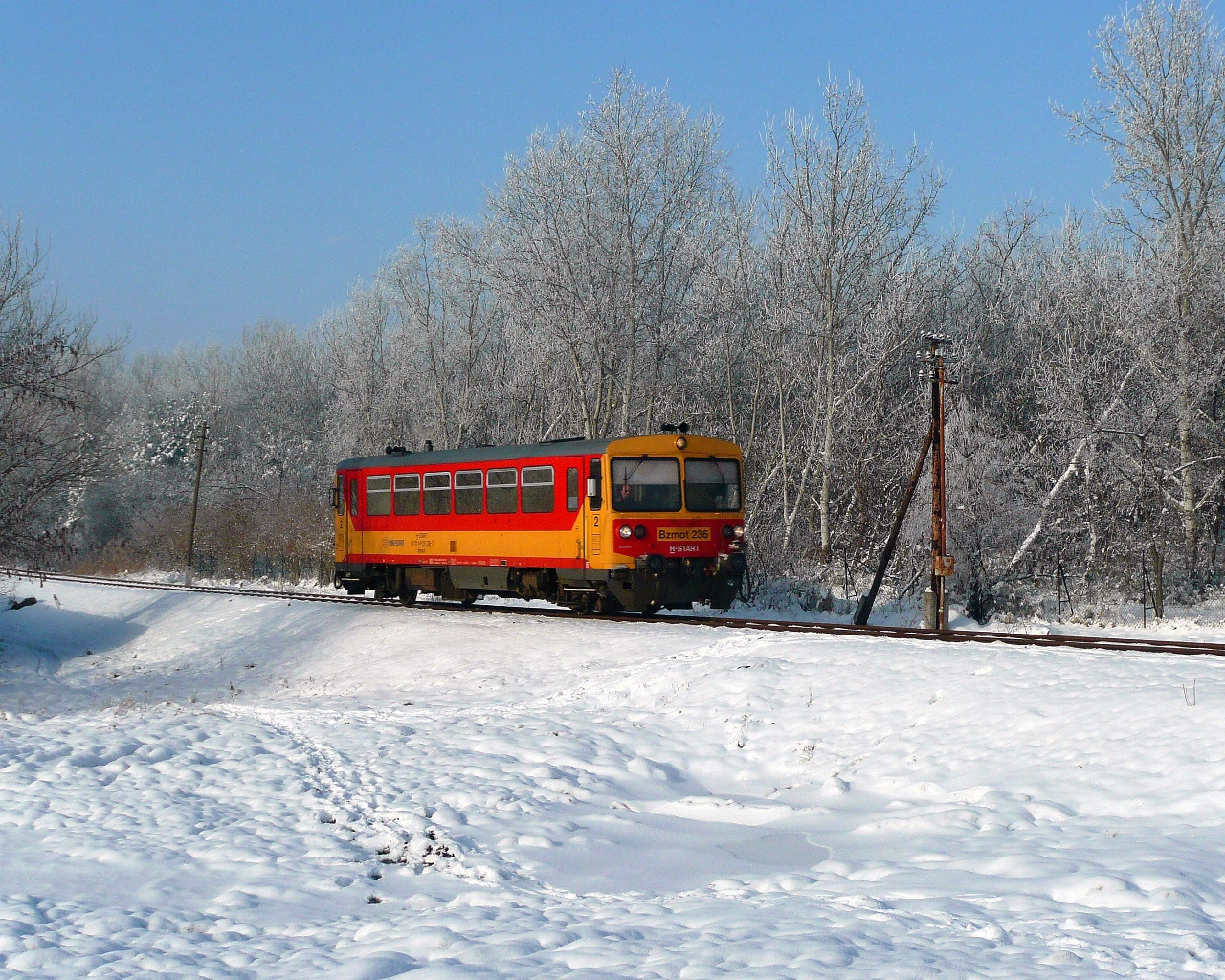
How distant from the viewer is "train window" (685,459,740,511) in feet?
62.3

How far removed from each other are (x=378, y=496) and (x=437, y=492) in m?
2.32

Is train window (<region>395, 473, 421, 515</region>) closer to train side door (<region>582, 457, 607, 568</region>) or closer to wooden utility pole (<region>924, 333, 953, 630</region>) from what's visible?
train side door (<region>582, 457, 607, 568</region>)

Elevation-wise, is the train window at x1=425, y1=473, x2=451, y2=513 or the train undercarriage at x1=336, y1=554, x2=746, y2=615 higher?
the train window at x1=425, y1=473, x2=451, y2=513

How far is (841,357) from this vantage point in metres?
29.9

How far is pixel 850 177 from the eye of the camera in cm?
2995

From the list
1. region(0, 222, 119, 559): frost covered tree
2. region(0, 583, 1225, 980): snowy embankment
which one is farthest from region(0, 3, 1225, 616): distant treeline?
region(0, 583, 1225, 980): snowy embankment

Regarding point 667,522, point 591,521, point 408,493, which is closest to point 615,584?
point 591,521

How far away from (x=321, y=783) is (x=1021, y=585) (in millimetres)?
18719

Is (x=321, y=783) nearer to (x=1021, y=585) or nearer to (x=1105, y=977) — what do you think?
(x=1105, y=977)

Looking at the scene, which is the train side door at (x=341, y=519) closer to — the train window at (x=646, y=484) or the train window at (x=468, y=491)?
the train window at (x=468, y=491)

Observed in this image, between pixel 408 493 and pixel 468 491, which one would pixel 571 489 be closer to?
pixel 468 491

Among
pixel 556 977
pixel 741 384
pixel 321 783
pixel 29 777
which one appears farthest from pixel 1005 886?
pixel 741 384

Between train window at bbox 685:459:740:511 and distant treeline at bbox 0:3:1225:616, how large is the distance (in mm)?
6954

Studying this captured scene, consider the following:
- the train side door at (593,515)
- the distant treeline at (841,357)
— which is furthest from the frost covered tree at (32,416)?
the train side door at (593,515)
